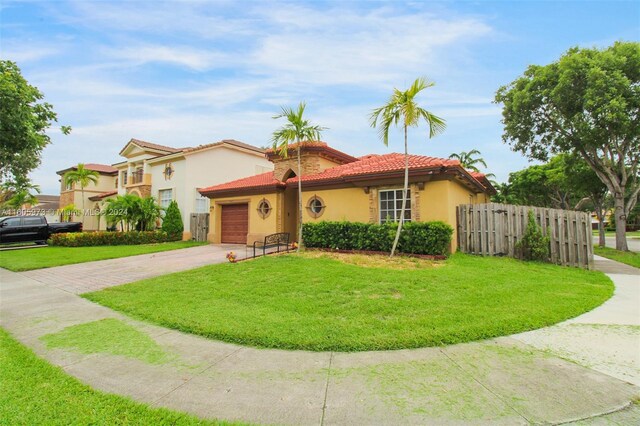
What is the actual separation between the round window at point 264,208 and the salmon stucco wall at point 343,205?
8.55ft

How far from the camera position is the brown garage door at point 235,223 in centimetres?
1769

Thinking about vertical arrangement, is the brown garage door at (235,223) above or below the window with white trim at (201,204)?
below

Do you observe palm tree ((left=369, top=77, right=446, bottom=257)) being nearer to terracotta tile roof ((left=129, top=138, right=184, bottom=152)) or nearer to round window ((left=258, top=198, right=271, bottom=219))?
round window ((left=258, top=198, right=271, bottom=219))

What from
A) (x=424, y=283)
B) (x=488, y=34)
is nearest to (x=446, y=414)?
(x=424, y=283)

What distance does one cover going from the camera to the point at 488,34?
26.9ft

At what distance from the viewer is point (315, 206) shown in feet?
47.7

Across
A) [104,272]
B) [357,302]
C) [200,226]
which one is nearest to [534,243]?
[357,302]

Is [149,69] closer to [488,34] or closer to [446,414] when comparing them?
[488,34]

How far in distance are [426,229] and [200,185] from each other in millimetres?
17774

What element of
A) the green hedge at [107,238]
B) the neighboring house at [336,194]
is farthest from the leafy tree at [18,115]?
the neighboring house at [336,194]

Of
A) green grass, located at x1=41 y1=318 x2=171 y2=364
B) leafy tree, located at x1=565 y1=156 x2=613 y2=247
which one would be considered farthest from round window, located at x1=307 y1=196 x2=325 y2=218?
leafy tree, located at x1=565 y1=156 x2=613 y2=247

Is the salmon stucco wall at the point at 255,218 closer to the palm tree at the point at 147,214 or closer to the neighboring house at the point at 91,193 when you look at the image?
the palm tree at the point at 147,214

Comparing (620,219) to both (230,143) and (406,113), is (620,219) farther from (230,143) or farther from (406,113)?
(230,143)

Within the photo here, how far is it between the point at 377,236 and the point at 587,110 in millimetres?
12655
